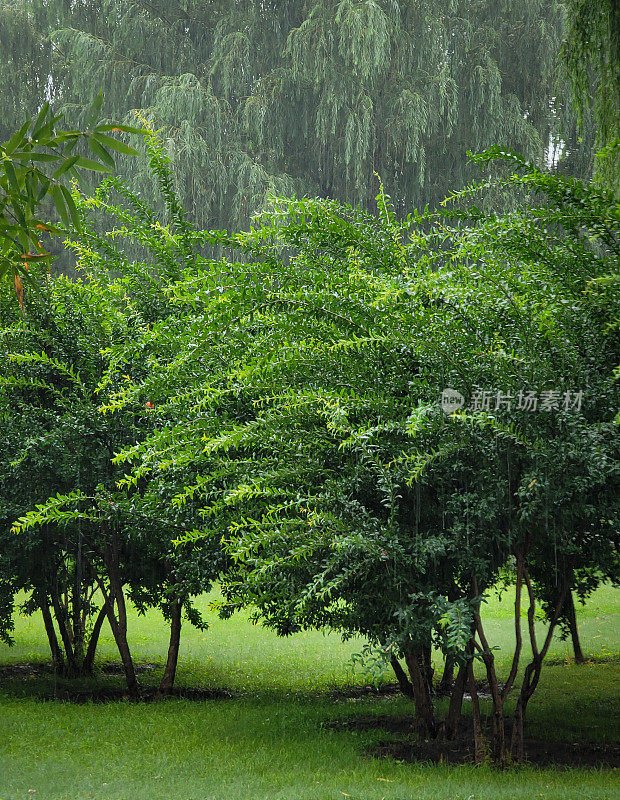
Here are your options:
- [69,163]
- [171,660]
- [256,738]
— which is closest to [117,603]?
[171,660]

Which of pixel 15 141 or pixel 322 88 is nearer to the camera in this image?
pixel 15 141

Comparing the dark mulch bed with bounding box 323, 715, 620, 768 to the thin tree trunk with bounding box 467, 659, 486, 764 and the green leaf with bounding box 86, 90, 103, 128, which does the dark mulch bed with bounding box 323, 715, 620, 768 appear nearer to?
the thin tree trunk with bounding box 467, 659, 486, 764

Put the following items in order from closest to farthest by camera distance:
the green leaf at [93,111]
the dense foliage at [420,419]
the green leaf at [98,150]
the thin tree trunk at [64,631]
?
the green leaf at [93,111], the green leaf at [98,150], the dense foliage at [420,419], the thin tree trunk at [64,631]

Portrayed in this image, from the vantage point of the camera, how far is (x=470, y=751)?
5605 millimetres

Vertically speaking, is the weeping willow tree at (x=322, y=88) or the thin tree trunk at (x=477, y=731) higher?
the weeping willow tree at (x=322, y=88)

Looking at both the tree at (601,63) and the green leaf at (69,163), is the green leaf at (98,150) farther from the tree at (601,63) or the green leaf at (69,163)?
the tree at (601,63)

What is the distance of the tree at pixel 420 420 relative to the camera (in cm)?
449

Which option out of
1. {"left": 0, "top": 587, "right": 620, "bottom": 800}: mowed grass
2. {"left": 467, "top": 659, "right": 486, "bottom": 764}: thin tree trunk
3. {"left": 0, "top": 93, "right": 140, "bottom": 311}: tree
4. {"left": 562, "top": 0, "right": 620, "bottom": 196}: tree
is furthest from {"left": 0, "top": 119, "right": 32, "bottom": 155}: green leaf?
{"left": 467, "top": 659, "right": 486, "bottom": 764}: thin tree trunk

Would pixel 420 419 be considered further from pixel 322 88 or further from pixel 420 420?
pixel 322 88

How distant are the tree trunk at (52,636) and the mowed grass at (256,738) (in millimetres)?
197

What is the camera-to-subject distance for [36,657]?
10891 millimetres

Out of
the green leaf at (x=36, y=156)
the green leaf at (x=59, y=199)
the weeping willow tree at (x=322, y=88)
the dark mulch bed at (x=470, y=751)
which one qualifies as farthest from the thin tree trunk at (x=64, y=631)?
the weeping willow tree at (x=322, y=88)

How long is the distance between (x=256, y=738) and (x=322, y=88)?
13271 mm

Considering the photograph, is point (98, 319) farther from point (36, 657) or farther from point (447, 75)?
point (447, 75)
